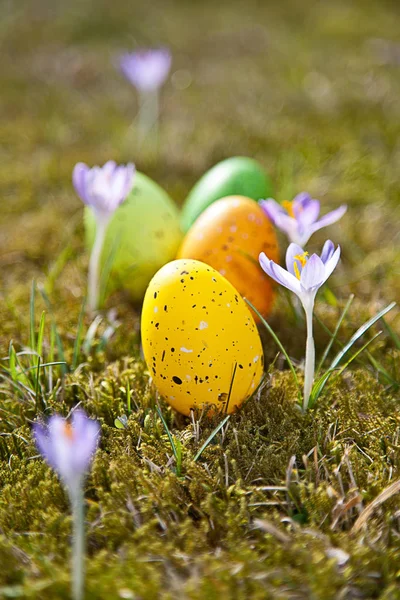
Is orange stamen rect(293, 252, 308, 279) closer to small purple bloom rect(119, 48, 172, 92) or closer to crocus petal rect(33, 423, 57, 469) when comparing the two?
crocus petal rect(33, 423, 57, 469)

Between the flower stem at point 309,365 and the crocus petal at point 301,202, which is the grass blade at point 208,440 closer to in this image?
the flower stem at point 309,365

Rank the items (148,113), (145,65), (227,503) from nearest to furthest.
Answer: (227,503) → (145,65) → (148,113)

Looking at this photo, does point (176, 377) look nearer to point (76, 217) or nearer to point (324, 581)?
point (324, 581)

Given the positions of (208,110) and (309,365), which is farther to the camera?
(208,110)

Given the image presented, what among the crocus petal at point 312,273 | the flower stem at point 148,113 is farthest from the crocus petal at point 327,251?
the flower stem at point 148,113

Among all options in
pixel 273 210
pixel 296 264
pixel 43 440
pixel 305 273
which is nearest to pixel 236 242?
pixel 273 210

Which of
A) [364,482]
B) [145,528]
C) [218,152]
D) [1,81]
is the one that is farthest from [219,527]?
[1,81]

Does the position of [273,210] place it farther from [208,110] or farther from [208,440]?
[208,110]
